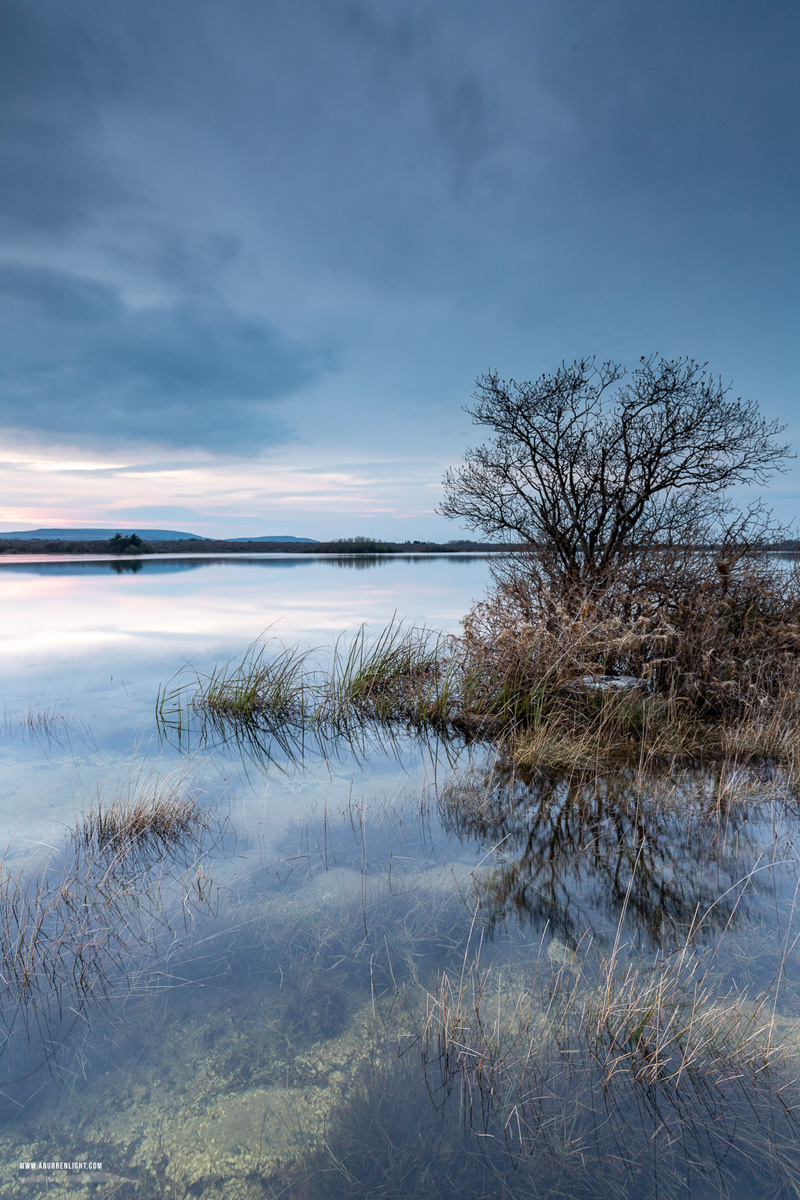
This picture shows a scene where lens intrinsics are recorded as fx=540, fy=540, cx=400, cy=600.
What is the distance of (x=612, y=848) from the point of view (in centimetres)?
480

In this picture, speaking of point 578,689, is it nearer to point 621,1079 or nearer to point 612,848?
point 612,848

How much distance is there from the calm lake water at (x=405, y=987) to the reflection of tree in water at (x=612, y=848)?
0.02 m

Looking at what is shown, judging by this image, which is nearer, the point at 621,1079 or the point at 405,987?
the point at 621,1079

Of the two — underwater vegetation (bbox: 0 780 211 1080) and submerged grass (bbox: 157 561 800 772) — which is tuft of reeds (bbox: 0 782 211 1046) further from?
submerged grass (bbox: 157 561 800 772)

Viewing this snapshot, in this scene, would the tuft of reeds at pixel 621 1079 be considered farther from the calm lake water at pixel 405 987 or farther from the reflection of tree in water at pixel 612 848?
the reflection of tree in water at pixel 612 848

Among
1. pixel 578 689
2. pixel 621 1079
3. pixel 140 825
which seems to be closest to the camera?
pixel 621 1079

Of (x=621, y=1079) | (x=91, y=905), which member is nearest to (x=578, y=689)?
(x=621, y=1079)

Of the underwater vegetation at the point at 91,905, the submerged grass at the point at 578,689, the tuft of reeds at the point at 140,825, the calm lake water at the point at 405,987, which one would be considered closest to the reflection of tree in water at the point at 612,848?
the calm lake water at the point at 405,987

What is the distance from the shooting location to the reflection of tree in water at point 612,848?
153 inches

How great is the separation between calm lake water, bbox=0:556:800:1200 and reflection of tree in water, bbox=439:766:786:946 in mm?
24

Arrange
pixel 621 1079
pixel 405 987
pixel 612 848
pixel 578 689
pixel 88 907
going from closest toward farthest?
pixel 621 1079
pixel 405 987
pixel 88 907
pixel 612 848
pixel 578 689

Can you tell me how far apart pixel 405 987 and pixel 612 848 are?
2.46 m

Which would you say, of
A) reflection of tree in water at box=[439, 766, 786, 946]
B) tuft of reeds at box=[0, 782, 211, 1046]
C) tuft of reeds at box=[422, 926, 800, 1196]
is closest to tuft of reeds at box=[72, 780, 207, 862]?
tuft of reeds at box=[0, 782, 211, 1046]

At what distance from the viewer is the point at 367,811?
5766 millimetres
